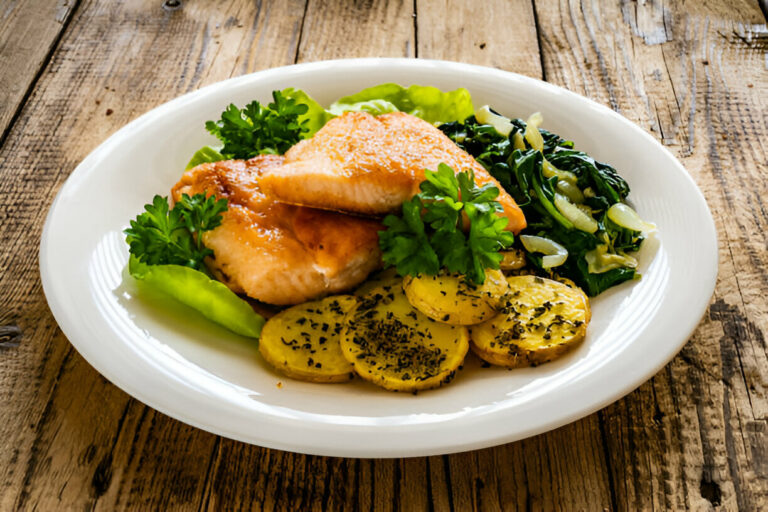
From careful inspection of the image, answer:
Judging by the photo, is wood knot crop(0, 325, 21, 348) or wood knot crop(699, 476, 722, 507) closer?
wood knot crop(699, 476, 722, 507)

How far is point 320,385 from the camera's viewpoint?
94.3 inches

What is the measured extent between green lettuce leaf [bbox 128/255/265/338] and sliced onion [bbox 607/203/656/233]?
1.54 metres

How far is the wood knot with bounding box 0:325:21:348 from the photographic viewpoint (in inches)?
110

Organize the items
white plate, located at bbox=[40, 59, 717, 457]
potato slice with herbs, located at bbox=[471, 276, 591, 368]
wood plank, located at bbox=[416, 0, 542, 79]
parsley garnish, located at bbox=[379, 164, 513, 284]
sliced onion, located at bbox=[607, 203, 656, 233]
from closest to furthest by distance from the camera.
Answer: white plate, located at bbox=[40, 59, 717, 457] → potato slice with herbs, located at bbox=[471, 276, 591, 368] → parsley garnish, located at bbox=[379, 164, 513, 284] → sliced onion, located at bbox=[607, 203, 656, 233] → wood plank, located at bbox=[416, 0, 542, 79]

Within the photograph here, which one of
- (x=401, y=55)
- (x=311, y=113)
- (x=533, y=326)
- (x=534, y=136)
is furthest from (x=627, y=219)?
(x=401, y=55)

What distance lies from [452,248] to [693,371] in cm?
108

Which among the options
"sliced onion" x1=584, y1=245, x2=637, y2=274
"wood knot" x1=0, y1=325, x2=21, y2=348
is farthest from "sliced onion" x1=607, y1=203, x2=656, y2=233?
"wood knot" x1=0, y1=325, x2=21, y2=348

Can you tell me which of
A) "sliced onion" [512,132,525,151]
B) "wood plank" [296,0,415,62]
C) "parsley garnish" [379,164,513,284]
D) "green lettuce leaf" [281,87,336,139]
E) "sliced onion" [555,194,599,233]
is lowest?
"wood plank" [296,0,415,62]

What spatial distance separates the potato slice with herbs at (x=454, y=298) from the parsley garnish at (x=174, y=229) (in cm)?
84

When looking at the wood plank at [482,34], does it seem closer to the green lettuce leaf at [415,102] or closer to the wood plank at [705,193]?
the wood plank at [705,193]

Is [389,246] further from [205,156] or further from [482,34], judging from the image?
[482,34]

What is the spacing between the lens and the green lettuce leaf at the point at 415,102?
3607 millimetres

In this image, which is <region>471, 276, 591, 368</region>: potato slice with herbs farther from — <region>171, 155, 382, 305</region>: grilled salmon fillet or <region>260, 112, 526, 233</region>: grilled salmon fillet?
<region>171, 155, 382, 305</region>: grilled salmon fillet

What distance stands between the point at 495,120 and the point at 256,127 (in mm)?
1154
